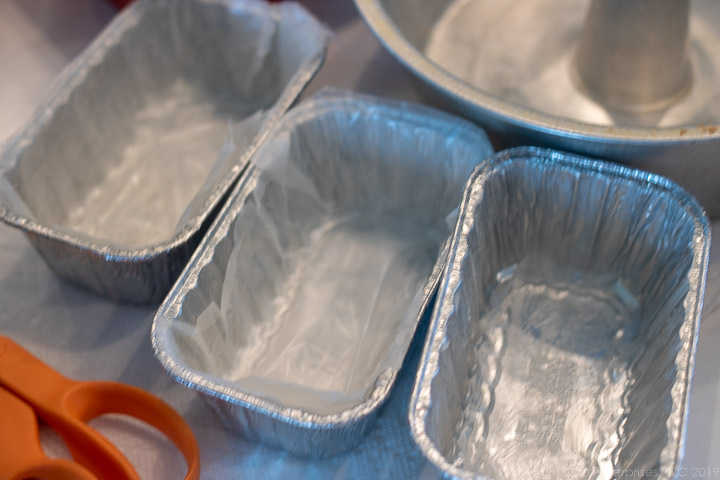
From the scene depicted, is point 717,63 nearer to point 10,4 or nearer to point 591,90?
point 591,90

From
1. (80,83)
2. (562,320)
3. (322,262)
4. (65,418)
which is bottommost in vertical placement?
(562,320)

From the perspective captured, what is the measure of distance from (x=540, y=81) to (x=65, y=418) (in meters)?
0.64

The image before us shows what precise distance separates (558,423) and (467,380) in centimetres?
9

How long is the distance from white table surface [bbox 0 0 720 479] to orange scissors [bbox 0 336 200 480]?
0.10ft

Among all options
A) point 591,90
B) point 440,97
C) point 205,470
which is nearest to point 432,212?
point 440,97

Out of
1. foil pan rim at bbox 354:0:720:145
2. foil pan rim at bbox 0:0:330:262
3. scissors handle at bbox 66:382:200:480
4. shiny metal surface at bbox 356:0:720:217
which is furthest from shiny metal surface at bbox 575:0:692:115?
scissors handle at bbox 66:382:200:480

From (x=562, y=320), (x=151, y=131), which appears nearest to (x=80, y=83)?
(x=151, y=131)

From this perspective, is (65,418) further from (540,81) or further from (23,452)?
(540,81)

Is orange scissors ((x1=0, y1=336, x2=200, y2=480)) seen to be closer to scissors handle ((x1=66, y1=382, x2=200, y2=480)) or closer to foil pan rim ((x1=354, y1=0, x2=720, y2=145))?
scissors handle ((x1=66, y1=382, x2=200, y2=480))

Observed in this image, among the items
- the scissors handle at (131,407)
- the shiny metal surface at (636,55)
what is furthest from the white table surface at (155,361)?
the shiny metal surface at (636,55)

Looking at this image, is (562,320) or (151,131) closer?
(562,320)

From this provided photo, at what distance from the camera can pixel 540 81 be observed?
79cm

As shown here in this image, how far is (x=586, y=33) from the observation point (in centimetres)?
74

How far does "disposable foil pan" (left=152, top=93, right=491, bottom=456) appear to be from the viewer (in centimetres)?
57
